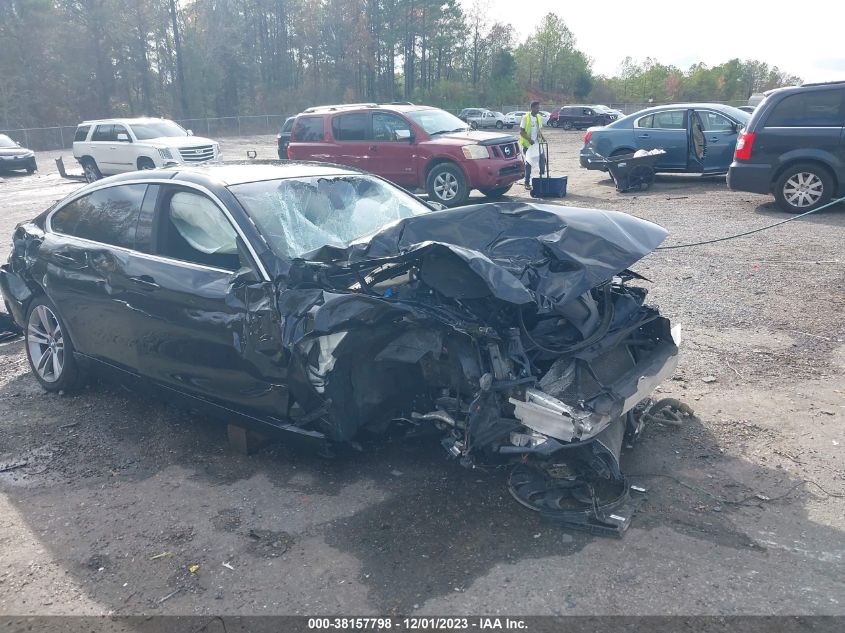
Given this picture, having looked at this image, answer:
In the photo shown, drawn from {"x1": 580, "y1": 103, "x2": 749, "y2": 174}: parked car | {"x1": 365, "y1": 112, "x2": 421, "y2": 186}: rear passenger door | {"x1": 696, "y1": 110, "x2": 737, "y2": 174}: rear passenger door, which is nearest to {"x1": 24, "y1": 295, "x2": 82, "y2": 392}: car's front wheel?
{"x1": 365, "y1": 112, "x2": 421, "y2": 186}: rear passenger door

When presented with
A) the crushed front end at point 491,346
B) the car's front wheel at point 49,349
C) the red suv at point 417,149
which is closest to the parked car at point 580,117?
the red suv at point 417,149

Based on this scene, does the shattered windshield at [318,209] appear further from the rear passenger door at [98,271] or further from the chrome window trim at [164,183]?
the rear passenger door at [98,271]

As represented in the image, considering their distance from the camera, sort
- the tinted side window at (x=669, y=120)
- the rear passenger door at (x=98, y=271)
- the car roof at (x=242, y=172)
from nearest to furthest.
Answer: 1. the car roof at (x=242, y=172)
2. the rear passenger door at (x=98, y=271)
3. the tinted side window at (x=669, y=120)

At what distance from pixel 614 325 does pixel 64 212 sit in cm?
430

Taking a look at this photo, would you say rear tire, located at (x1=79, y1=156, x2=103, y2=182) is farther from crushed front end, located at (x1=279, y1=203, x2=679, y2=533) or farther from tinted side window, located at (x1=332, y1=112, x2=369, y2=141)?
crushed front end, located at (x1=279, y1=203, x2=679, y2=533)

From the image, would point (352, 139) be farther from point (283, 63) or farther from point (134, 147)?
point (283, 63)

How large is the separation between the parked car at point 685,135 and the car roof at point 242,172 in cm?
1124

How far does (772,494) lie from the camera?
363 centimetres

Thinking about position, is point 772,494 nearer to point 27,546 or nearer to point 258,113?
point 27,546

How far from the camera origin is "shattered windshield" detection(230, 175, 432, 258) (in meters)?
4.17

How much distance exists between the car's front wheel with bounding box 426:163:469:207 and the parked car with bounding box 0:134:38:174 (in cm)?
1914

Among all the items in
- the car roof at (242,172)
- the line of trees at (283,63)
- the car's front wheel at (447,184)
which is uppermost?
the line of trees at (283,63)

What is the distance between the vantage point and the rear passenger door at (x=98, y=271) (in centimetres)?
461

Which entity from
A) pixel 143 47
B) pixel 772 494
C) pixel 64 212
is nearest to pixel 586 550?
pixel 772 494
